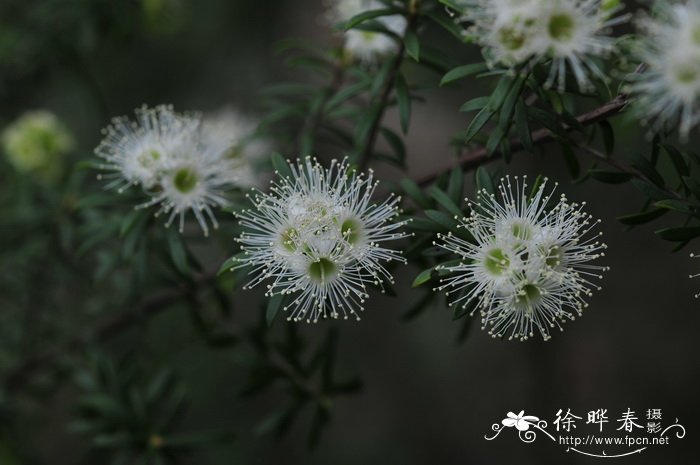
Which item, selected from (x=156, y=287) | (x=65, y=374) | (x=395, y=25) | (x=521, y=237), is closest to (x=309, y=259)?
(x=521, y=237)

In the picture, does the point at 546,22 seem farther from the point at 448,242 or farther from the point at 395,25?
the point at 395,25

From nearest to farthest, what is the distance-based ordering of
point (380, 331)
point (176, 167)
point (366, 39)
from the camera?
point (176, 167), point (366, 39), point (380, 331)

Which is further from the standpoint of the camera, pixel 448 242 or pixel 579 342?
pixel 579 342

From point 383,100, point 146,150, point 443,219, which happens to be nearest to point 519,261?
point 443,219

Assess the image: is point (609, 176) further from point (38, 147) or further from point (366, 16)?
point (38, 147)

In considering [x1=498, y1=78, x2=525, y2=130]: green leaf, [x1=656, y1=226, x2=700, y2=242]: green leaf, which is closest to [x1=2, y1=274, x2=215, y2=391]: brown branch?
[x1=498, y1=78, x2=525, y2=130]: green leaf

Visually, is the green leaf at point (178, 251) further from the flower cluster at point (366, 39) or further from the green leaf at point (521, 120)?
the green leaf at point (521, 120)
